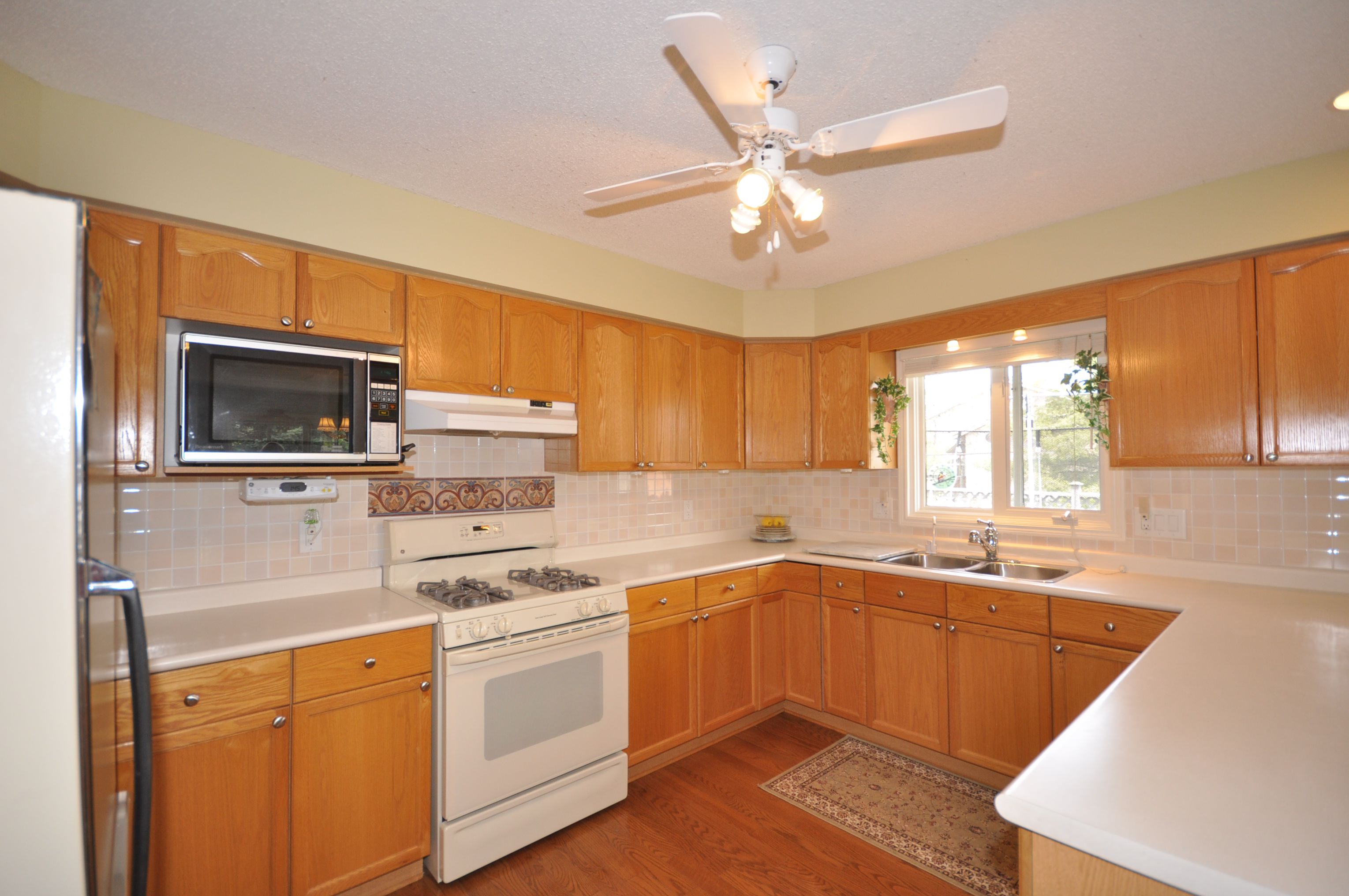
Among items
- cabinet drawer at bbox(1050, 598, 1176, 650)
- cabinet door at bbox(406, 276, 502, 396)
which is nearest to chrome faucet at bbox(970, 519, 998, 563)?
cabinet drawer at bbox(1050, 598, 1176, 650)

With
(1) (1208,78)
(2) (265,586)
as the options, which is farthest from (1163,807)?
(2) (265,586)

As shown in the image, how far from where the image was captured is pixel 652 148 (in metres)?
2.03

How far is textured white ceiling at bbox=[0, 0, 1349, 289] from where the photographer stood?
4.69ft

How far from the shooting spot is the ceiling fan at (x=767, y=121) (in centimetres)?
118

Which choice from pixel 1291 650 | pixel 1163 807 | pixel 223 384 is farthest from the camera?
pixel 223 384

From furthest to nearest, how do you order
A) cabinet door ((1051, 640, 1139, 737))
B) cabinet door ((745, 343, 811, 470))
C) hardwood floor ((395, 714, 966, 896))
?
cabinet door ((745, 343, 811, 470))
cabinet door ((1051, 640, 1139, 737))
hardwood floor ((395, 714, 966, 896))

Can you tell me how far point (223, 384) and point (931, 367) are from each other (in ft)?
10.6

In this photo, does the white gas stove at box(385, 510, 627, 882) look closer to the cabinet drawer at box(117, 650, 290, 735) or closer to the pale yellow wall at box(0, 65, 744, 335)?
the cabinet drawer at box(117, 650, 290, 735)

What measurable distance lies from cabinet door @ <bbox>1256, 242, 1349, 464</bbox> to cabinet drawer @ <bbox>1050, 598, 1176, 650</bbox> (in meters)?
0.72

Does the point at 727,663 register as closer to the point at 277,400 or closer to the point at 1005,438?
the point at 1005,438

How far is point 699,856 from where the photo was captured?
2.23 metres

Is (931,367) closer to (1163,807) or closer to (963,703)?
(963,703)

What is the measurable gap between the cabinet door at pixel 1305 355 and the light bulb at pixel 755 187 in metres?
2.07

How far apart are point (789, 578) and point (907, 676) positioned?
75 cm
